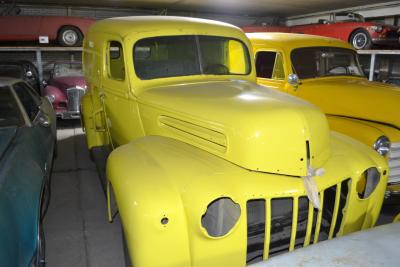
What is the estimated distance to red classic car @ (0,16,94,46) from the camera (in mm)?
9336

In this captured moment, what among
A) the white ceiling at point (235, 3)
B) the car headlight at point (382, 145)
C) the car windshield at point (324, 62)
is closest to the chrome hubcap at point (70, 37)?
the white ceiling at point (235, 3)

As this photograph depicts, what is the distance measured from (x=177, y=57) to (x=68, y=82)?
214 inches

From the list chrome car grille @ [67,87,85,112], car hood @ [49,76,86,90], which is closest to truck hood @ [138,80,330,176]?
chrome car grille @ [67,87,85,112]

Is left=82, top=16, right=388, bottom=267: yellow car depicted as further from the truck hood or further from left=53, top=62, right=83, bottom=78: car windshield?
left=53, top=62, right=83, bottom=78: car windshield

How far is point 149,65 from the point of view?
3285 millimetres

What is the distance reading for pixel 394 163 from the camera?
11.4 feet

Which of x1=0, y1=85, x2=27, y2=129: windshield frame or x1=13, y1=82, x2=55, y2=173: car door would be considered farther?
x1=0, y1=85, x2=27, y2=129: windshield frame

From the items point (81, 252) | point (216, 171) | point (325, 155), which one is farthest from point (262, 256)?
point (81, 252)

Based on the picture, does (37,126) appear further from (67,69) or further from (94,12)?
(94,12)

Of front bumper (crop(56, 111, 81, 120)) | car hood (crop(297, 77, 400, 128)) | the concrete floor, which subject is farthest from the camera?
front bumper (crop(56, 111, 81, 120))

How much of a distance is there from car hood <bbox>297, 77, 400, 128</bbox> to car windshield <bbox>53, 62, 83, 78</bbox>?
21.3 ft

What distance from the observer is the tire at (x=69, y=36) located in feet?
32.2

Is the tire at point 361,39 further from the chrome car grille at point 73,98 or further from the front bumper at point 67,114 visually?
the front bumper at point 67,114

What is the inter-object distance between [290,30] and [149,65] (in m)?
8.35
